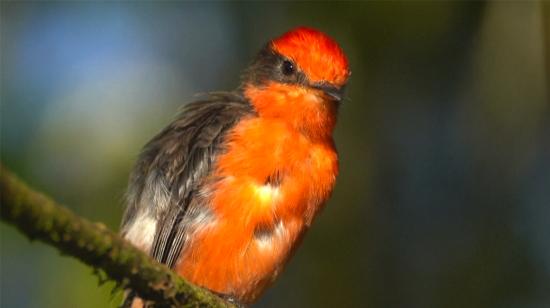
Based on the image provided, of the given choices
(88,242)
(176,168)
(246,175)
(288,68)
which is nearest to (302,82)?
(288,68)

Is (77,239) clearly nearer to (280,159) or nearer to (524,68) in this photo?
(280,159)

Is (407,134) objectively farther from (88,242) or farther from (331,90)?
(88,242)

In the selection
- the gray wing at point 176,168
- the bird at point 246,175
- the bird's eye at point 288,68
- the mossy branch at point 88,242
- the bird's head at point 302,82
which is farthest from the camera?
the bird's eye at point 288,68

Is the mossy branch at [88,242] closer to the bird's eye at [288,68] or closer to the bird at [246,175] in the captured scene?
the bird at [246,175]

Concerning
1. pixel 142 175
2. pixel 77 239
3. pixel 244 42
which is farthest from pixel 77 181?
pixel 77 239

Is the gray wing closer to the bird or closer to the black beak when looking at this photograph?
the bird

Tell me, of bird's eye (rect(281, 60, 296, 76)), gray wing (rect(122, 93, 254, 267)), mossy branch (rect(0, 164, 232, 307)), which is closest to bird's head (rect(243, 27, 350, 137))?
bird's eye (rect(281, 60, 296, 76))

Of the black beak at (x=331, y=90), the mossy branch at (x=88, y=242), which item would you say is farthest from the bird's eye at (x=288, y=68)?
the mossy branch at (x=88, y=242)
